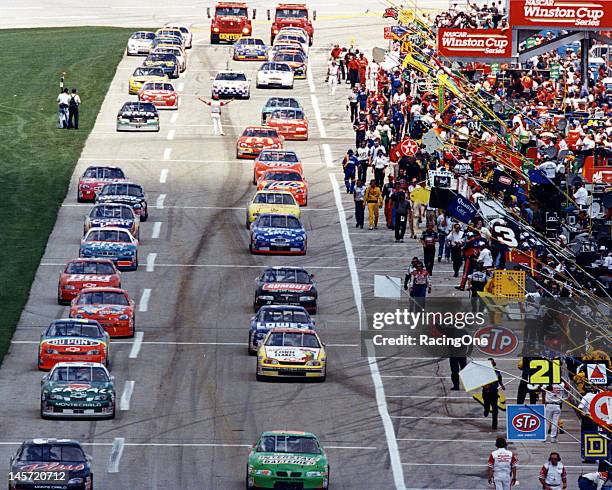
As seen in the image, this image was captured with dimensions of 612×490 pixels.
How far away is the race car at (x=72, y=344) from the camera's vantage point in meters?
Answer: 45.3

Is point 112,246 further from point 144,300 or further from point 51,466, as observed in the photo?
point 51,466

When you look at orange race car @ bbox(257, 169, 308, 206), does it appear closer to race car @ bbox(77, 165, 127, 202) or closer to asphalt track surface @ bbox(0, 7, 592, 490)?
asphalt track surface @ bbox(0, 7, 592, 490)

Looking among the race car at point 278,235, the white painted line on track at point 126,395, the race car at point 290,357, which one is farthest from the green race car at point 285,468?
the race car at point 278,235

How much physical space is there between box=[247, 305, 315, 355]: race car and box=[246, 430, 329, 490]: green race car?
10479mm

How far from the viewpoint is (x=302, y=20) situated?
348 feet

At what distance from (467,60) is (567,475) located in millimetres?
26915

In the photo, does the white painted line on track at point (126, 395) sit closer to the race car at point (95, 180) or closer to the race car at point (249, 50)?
the race car at point (95, 180)

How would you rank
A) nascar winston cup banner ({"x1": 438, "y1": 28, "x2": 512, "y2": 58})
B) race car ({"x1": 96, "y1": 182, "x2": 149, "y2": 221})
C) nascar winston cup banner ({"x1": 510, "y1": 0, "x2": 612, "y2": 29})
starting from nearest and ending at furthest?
nascar winston cup banner ({"x1": 510, "y1": 0, "x2": 612, "y2": 29})
nascar winston cup banner ({"x1": 438, "y1": 28, "x2": 512, "y2": 58})
race car ({"x1": 96, "y1": 182, "x2": 149, "y2": 221})

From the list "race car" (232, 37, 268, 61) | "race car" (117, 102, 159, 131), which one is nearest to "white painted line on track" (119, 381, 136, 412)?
"race car" (117, 102, 159, 131)

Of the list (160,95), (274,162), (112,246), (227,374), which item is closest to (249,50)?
(160,95)

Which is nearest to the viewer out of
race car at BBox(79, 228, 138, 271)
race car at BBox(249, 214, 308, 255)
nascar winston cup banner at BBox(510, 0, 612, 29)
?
race car at BBox(79, 228, 138, 271)

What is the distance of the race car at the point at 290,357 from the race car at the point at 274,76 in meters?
45.9

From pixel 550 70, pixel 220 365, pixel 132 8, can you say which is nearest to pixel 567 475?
pixel 220 365

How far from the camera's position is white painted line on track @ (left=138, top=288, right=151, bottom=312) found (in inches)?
2076
